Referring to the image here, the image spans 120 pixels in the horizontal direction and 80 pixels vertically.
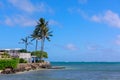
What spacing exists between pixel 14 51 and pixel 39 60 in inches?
432

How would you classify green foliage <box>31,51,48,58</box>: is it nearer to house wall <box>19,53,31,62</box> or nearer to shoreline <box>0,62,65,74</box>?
shoreline <box>0,62,65,74</box>

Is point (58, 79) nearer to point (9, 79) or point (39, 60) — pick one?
point (9, 79)

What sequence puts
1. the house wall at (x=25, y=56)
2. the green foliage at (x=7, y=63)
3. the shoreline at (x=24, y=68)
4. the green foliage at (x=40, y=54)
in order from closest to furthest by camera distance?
the green foliage at (x=7, y=63) → the shoreline at (x=24, y=68) → the house wall at (x=25, y=56) → the green foliage at (x=40, y=54)

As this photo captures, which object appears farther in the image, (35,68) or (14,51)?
(14,51)

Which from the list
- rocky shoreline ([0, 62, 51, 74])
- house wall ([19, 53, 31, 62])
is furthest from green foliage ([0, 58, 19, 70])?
house wall ([19, 53, 31, 62])

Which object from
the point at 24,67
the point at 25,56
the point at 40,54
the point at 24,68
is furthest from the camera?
the point at 40,54

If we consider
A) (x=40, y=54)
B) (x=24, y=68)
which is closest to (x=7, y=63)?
(x=24, y=68)

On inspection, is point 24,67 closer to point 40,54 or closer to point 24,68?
point 24,68

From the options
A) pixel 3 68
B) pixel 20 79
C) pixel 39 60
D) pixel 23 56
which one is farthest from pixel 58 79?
pixel 39 60

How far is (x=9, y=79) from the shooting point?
55.1 meters

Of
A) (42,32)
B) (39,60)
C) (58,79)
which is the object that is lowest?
(58,79)

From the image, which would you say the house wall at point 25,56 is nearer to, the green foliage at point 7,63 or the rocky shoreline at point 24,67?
the rocky shoreline at point 24,67

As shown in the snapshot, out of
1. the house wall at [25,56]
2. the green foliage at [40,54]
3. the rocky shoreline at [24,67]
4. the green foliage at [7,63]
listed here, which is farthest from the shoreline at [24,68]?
the green foliage at [40,54]

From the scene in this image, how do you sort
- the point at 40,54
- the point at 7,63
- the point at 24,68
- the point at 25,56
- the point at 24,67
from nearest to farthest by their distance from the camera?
the point at 7,63
the point at 24,68
the point at 24,67
the point at 25,56
the point at 40,54
